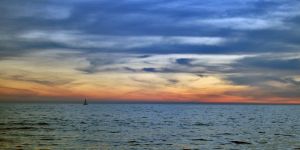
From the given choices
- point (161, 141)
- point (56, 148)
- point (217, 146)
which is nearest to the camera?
point (56, 148)

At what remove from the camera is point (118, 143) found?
4084cm

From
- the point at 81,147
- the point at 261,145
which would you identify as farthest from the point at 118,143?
the point at 261,145

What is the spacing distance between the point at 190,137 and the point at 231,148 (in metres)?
10.1

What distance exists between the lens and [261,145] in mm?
40438

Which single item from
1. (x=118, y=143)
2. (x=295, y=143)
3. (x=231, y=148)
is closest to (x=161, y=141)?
(x=118, y=143)

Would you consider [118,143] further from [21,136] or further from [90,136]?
[21,136]

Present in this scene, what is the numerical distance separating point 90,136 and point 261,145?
20534 millimetres

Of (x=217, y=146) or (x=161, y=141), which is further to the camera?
(x=161, y=141)

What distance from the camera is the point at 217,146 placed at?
130 ft

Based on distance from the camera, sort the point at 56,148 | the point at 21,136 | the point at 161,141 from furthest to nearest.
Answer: the point at 21,136, the point at 161,141, the point at 56,148

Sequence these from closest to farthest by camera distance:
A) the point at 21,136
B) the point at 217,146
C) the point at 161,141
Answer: the point at 217,146 → the point at 161,141 → the point at 21,136

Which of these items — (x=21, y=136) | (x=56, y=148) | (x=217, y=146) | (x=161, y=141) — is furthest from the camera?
(x=21, y=136)

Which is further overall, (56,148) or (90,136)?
(90,136)

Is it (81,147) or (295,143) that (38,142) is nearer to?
(81,147)
